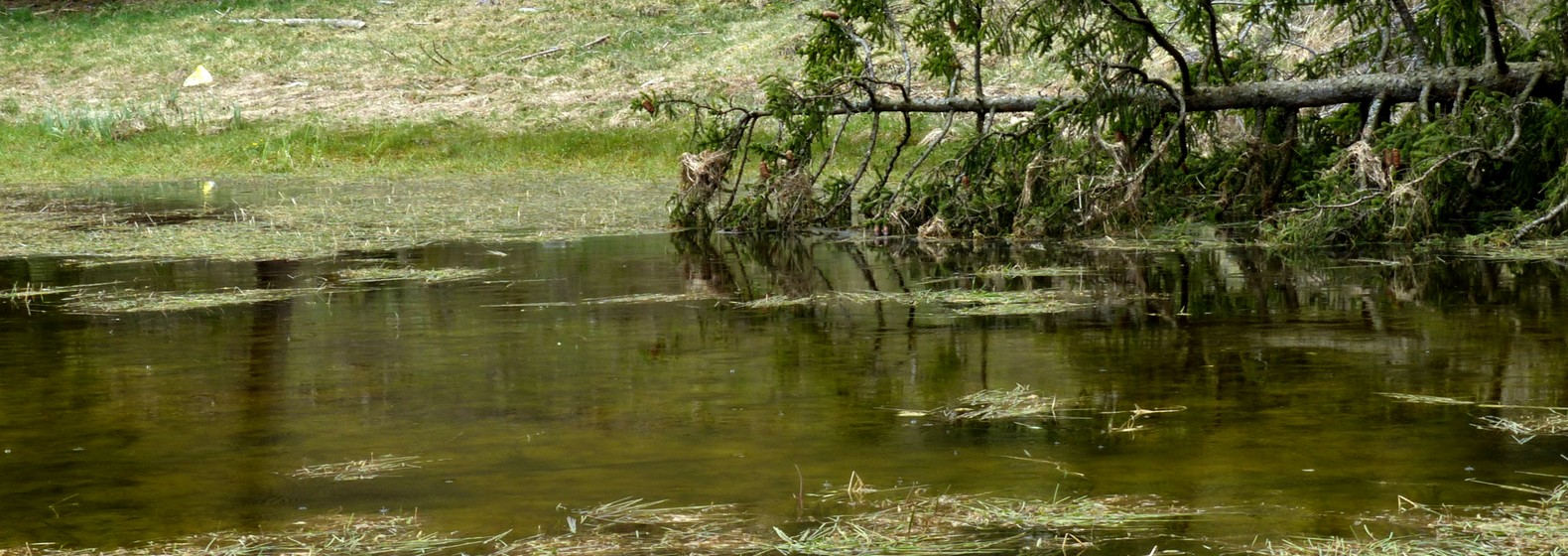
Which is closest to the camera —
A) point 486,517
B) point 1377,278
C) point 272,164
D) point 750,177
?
point 486,517

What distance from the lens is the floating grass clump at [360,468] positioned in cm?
457

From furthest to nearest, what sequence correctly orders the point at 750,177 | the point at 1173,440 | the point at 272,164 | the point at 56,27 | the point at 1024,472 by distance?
the point at 56,27, the point at 272,164, the point at 750,177, the point at 1173,440, the point at 1024,472

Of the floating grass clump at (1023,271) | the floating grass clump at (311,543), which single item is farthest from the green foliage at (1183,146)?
the floating grass clump at (311,543)

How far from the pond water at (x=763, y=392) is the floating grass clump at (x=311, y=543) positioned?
94 millimetres

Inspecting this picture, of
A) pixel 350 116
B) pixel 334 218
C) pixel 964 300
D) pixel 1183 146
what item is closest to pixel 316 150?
pixel 350 116

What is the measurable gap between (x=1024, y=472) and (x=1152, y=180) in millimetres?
7921

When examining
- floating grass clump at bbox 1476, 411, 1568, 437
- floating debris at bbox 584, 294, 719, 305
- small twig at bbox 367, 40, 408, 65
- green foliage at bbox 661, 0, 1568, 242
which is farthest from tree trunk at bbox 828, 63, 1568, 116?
small twig at bbox 367, 40, 408, 65

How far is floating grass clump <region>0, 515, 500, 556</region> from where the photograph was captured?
3.79m

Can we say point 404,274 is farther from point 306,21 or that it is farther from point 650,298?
point 306,21

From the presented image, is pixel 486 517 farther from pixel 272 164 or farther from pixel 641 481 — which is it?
pixel 272 164

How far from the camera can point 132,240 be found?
12.1 m

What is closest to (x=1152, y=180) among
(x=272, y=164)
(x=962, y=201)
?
(x=962, y=201)

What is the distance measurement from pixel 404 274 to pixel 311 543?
603cm

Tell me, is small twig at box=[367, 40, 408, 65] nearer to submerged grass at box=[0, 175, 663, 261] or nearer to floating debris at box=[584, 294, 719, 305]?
submerged grass at box=[0, 175, 663, 261]
